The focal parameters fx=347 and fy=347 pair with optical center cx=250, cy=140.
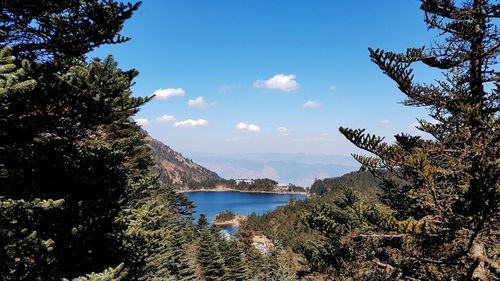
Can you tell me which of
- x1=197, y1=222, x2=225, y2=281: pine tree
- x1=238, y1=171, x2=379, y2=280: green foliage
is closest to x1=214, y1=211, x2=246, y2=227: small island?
x1=238, y1=171, x2=379, y2=280: green foliage

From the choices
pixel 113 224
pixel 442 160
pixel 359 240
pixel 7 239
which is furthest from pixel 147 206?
pixel 442 160

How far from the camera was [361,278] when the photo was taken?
722 centimetres

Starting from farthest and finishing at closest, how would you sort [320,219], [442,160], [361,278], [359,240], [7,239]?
[361,278], [359,240], [320,219], [442,160], [7,239]

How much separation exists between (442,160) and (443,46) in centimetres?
189

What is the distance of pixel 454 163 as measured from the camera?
515 centimetres

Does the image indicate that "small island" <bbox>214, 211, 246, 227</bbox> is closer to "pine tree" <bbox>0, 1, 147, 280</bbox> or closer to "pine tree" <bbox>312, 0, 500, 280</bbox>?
"pine tree" <bbox>0, 1, 147, 280</bbox>

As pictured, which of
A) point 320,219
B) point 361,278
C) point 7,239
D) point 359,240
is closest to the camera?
point 7,239

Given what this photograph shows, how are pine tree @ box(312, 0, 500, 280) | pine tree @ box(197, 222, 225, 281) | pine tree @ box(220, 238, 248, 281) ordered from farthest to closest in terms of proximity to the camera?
pine tree @ box(220, 238, 248, 281) → pine tree @ box(197, 222, 225, 281) → pine tree @ box(312, 0, 500, 280)

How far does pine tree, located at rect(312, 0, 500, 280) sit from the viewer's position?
4.87m

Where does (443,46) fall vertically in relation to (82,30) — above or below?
below

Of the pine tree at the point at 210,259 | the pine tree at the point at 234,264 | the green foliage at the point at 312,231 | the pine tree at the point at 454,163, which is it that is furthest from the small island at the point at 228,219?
the pine tree at the point at 454,163

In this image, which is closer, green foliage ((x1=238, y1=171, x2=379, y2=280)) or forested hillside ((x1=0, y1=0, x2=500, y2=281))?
forested hillside ((x1=0, y1=0, x2=500, y2=281))

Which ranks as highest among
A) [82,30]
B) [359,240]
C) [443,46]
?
[82,30]

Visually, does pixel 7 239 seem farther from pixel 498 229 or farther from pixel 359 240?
pixel 498 229
